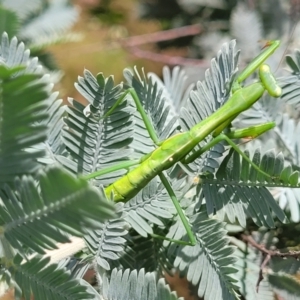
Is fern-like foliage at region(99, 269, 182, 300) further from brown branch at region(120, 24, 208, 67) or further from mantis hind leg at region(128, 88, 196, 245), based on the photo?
→ brown branch at region(120, 24, 208, 67)

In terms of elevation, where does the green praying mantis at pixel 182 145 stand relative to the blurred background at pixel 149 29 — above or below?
below

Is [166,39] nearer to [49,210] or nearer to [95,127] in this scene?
[95,127]

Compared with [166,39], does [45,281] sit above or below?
below

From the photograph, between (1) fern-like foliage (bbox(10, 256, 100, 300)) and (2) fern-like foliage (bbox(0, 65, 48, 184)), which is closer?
(2) fern-like foliage (bbox(0, 65, 48, 184))

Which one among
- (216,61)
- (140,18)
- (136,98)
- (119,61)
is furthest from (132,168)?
(119,61)

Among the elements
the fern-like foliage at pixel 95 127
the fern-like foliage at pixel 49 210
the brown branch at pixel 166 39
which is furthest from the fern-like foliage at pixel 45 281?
the brown branch at pixel 166 39

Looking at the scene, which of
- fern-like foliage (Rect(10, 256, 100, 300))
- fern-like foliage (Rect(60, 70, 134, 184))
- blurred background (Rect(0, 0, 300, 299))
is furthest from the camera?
blurred background (Rect(0, 0, 300, 299))

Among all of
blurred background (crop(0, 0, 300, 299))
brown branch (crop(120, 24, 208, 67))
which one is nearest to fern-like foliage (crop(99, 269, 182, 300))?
blurred background (crop(0, 0, 300, 299))

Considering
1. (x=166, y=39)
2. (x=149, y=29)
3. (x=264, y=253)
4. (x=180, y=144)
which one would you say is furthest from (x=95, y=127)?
(x=149, y=29)

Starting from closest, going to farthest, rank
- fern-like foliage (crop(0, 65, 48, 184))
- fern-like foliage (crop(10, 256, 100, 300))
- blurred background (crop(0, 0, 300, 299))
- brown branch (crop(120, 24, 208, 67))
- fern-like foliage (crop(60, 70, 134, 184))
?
fern-like foliage (crop(0, 65, 48, 184)), fern-like foliage (crop(10, 256, 100, 300)), fern-like foliage (crop(60, 70, 134, 184)), blurred background (crop(0, 0, 300, 299)), brown branch (crop(120, 24, 208, 67))

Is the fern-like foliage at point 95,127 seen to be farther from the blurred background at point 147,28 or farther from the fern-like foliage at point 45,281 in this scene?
the blurred background at point 147,28
